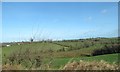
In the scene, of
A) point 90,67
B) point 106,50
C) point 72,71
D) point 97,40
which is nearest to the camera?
point 72,71

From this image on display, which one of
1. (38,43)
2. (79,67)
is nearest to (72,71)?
(79,67)

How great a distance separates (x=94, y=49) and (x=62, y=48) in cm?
412

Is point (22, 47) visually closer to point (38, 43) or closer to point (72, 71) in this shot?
point (38, 43)

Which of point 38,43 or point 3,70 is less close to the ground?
point 38,43

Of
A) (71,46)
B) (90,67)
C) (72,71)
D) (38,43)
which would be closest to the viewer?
(72,71)

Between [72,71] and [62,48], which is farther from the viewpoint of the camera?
[62,48]

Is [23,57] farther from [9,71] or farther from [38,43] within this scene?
[9,71]

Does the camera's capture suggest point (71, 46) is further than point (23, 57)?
Yes

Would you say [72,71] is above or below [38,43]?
below

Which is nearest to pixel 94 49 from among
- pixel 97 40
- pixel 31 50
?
pixel 97 40

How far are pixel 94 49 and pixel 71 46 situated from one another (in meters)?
3.60

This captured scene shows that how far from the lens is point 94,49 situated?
119 ft

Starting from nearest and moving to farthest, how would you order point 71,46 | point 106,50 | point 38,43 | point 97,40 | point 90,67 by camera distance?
point 90,67, point 38,43, point 106,50, point 97,40, point 71,46

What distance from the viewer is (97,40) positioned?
36000 millimetres
